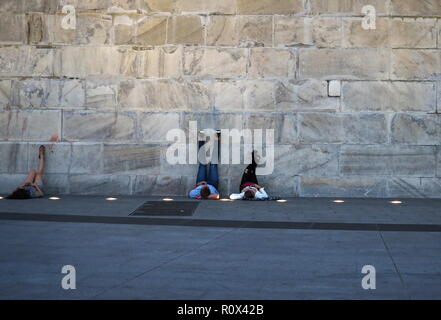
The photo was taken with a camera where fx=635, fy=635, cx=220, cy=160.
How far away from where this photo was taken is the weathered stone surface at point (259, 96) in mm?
11570

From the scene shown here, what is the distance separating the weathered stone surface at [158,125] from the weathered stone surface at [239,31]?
5.07 ft

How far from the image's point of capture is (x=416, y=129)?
11484mm

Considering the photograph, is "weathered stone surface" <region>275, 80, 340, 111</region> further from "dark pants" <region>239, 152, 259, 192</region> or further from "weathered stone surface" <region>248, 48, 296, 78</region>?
"dark pants" <region>239, 152, 259, 192</region>

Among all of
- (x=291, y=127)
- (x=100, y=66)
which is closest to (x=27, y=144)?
(x=100, y=66)

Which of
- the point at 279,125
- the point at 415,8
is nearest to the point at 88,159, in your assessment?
the point at 279,125

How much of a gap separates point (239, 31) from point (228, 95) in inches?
46.5

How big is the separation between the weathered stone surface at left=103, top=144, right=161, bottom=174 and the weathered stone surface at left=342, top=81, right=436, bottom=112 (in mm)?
3606

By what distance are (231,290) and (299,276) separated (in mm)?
762

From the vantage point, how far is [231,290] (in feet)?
15.5

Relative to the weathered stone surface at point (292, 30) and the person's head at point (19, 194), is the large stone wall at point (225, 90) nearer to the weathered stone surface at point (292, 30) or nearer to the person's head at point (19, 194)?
the weathered stone surface at point (292, 30)

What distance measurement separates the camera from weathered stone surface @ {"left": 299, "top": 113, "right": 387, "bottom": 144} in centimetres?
1151

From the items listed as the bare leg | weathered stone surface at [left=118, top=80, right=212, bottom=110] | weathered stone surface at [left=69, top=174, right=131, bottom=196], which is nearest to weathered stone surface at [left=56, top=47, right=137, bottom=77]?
weathered stone surface at [left=118, top=80, right=212, bottom=110]

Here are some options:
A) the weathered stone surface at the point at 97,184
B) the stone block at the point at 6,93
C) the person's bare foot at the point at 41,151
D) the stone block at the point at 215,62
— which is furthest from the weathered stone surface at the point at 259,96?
the stone block at the point at 6,93
